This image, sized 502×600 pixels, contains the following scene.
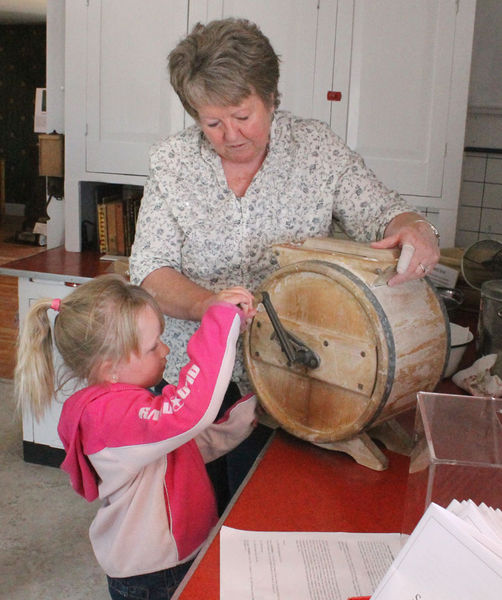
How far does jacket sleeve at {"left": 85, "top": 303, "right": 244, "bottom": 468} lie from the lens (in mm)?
1199

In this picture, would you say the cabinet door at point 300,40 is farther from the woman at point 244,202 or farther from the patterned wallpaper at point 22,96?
the patterned wallpaper at point 22,96

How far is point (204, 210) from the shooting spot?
5.42 feet

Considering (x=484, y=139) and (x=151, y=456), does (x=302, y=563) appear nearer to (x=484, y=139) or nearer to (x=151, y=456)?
(x=151, y=456)

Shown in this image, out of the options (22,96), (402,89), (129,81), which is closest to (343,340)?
(402,89)

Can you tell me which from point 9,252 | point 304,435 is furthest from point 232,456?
point 9,252

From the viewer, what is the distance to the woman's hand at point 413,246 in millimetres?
1305

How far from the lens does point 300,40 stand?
9.61 ft

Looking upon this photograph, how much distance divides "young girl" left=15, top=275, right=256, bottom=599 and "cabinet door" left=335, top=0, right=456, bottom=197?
1.79 m

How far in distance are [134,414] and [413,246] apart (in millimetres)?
600

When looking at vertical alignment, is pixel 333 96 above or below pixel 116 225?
above

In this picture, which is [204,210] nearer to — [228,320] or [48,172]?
[228,320]

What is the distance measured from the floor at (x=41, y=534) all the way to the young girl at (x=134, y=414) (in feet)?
2.57

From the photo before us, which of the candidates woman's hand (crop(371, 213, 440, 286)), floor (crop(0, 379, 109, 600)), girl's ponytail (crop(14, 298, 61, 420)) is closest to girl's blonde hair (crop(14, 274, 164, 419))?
girl's ponytail (crop(14, 298, 61, 420))

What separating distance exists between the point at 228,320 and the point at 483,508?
0.55 metres
